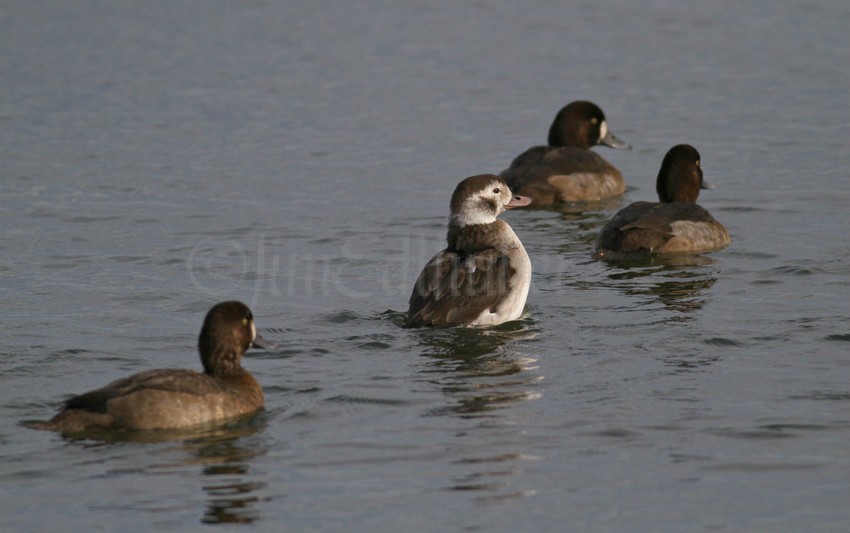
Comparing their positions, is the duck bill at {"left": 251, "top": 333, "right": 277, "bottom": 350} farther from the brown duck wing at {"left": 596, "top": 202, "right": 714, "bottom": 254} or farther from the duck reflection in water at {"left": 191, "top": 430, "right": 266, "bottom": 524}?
the brown duck wing at {"left": 596, "top": 202, "right": 714, "bottom": 254}

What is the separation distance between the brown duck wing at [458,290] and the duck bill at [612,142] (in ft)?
25.5

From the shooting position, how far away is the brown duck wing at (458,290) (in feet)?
39.5

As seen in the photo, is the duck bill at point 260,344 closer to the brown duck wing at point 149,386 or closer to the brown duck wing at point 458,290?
the brown duck wing at point 149,386

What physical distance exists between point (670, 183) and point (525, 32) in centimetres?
1364

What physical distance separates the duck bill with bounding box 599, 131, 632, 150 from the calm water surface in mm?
505

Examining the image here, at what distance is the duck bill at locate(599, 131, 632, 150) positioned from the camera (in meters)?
19.9

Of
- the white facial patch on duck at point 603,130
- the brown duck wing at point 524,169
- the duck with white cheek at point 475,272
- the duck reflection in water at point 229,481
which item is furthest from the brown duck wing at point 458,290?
the white facial patch on duck at point 603,130

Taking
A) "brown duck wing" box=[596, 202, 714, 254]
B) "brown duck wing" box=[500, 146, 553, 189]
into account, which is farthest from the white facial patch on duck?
"brown duck wing" box=[596, 202, 714, 254]

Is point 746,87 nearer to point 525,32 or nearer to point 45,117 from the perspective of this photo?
point 525,32

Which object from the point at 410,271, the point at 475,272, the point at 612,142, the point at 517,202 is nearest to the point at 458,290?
the point at 475,272

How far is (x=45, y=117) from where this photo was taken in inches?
899

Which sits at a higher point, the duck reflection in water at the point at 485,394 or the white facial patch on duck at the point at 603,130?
the white facial patch on duck at the point at 603,130

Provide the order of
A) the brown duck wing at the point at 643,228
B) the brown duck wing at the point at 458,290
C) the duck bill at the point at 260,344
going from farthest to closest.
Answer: the brown duck wing at the point at 643,228
the brown duck wing at the point at 458,290
the duck bill at the point at 260,344

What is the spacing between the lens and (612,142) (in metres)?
20.0
